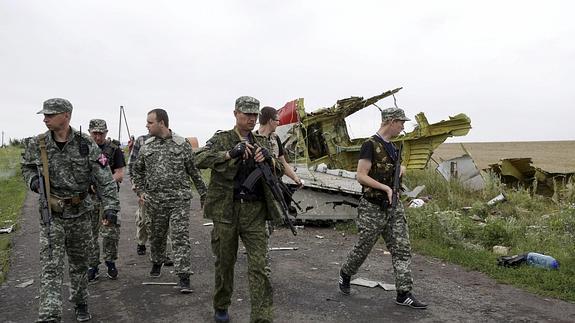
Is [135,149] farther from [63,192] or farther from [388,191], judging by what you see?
[388,191]

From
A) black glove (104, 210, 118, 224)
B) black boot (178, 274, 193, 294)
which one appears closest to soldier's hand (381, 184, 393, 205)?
black boot (178, 274, 193, 294)

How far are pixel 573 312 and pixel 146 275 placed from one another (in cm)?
469

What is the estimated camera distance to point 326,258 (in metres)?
7.31

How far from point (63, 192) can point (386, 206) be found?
9.66 feet

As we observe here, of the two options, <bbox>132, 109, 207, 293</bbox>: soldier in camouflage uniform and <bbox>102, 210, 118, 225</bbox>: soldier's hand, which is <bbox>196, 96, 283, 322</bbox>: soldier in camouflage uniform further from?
<bbox>132, 109, 207, 293</bbox>: soldier in camouflage uniform

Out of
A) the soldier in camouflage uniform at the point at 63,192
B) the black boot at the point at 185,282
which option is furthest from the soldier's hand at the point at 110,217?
the black boot at the point at 185,282

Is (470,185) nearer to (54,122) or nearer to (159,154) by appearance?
(159,154)

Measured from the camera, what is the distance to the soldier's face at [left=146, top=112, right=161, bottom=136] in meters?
5.58

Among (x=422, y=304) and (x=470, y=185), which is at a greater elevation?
(x=470, y=185)

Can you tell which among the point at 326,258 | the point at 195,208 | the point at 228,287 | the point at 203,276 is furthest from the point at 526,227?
the point at 195,208

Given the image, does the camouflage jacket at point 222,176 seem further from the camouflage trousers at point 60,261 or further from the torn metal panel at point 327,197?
the torn metal panel at point 327,197

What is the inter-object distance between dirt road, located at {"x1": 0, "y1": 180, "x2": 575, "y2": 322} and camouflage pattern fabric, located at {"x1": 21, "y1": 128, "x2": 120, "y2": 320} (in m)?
0.65

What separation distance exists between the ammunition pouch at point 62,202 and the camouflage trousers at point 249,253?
1194 millimetres

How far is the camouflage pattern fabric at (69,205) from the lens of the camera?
13.7 ft
